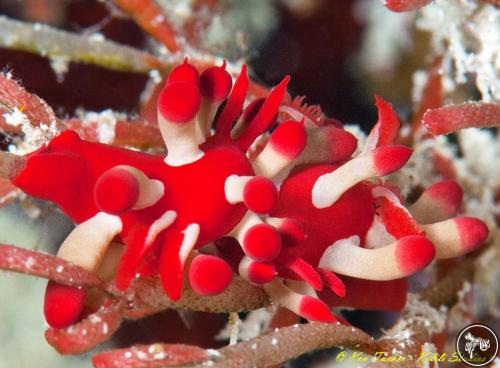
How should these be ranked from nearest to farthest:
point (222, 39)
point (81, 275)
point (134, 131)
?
point (81, 275) → point (134, 131) → point (222, 39)

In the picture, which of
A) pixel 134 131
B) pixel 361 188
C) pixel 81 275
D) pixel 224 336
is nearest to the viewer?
pixel 81 275

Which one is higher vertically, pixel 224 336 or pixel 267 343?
pixel 267 343

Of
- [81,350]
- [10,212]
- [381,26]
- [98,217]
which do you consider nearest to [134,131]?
[10,212]

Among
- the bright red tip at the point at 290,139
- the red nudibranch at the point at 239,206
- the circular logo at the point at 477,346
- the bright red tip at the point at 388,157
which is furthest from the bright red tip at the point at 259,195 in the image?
the circular logo at the point at 477,346

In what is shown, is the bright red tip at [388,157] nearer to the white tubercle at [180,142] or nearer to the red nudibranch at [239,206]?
the red nudibranch at [239,206]

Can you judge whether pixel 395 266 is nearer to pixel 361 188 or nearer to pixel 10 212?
pixel 361 188

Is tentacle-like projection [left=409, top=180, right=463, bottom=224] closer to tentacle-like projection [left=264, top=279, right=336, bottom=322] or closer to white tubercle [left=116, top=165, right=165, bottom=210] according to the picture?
tentacle-like projection [left=264, top=279, right=336, bottom=322]

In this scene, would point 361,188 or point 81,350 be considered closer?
point 81,350
